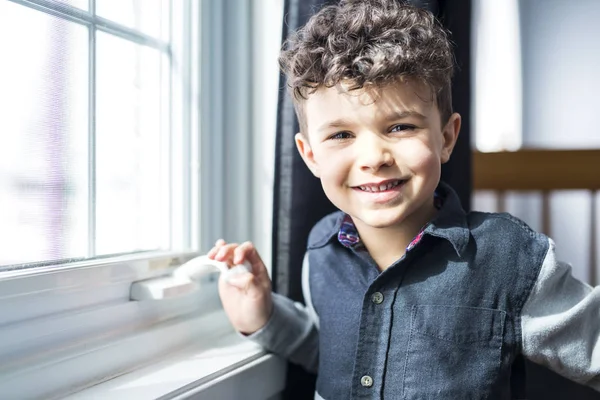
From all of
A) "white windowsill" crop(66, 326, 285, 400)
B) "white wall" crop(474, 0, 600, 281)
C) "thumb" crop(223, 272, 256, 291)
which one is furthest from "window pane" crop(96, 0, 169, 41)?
"white wall" crop(474, 0, 600, 281)

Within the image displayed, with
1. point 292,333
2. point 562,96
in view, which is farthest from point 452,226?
point 562,96

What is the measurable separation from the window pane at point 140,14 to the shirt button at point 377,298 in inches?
23.6

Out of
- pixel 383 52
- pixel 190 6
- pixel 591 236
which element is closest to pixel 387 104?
pixel 383 52

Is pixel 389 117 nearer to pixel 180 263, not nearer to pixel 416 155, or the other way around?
pixel 416 155

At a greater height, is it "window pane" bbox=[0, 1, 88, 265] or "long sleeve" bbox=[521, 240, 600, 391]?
"window pane" bbox=[0, 1, 88, 265]

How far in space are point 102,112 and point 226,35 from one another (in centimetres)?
38

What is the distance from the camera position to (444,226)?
916mm

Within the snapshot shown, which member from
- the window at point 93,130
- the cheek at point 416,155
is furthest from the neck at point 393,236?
the window at point 93,130

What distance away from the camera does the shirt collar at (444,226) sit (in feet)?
2.93

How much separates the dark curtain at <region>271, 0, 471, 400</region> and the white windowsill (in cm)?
9

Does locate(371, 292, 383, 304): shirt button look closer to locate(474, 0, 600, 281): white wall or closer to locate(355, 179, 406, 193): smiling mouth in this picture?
locate(355, 179, 406, 193): smiling mouth

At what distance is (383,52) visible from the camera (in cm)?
84

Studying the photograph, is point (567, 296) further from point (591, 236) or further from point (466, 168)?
point (591, 236)

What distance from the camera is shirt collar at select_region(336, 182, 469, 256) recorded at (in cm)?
89
